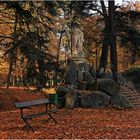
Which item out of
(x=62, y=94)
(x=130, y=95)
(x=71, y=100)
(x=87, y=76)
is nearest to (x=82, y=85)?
(x=87, y=76)

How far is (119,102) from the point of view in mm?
18547

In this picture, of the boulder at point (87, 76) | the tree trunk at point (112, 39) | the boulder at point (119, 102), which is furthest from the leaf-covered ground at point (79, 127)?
the tree trunk at point (112, 39)

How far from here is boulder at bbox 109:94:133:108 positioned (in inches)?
727

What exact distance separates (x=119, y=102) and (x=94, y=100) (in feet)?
4.54

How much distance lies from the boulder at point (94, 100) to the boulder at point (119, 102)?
0.47 m

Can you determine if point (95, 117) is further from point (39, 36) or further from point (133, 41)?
point (133, 41)

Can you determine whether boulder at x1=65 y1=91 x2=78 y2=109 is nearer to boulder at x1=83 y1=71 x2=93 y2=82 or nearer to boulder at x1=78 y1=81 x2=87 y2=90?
boulder at x1=78 y1=81 x2=87 y2=90

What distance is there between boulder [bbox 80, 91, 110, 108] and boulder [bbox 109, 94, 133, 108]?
1.55 ft

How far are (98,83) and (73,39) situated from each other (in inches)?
402

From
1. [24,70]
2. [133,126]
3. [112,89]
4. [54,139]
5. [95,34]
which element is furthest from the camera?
[95,34]

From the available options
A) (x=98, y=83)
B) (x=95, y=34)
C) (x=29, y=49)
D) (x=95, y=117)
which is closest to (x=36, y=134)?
(x=95, y=117)

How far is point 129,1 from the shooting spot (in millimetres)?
29469

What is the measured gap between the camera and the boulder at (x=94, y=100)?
1773 cm

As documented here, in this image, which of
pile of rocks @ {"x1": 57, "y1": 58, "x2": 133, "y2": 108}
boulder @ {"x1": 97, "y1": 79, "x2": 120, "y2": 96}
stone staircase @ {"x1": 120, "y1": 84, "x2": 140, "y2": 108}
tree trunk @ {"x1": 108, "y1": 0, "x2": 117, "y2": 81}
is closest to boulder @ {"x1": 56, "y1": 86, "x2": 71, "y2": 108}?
pile of rocks @ {"x1": 57, "y1": 58, "x2": 133, "y2": 108}
